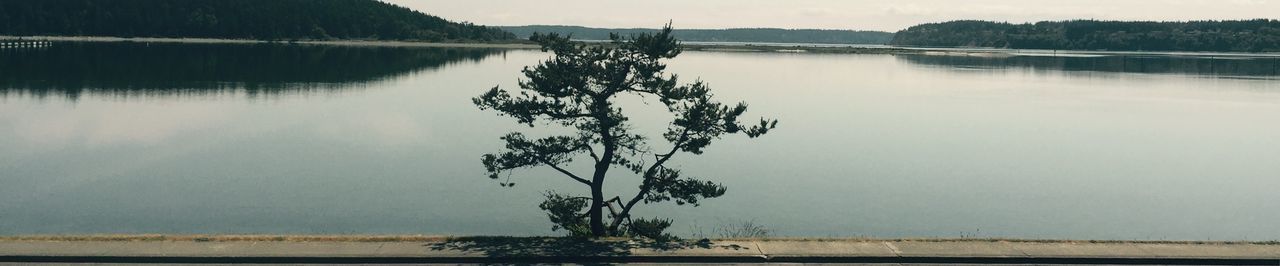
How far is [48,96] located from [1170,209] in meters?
82.8

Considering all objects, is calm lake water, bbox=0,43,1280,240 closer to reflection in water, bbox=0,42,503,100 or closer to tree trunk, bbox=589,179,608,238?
reflection in water, bbox=0,42,503,100

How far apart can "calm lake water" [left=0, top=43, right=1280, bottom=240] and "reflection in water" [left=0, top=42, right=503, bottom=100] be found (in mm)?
1051

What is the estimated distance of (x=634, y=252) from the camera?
2245cm

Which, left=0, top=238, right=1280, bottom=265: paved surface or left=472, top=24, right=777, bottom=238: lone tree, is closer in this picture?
left=0, top=238, right=1280, bottom=265: paved surface

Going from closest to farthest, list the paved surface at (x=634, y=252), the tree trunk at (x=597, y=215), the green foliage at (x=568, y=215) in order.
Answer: the paved surface at (x=634, y=252) < the tree trunk at (x=597, y=215) < the green foliage at (x=568, y=215)

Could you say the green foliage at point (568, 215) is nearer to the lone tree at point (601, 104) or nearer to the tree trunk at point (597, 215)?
the lone tree at point (601, 104)

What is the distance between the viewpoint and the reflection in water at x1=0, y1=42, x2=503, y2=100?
9806 centimetres

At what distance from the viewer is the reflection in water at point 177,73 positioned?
9806 cm

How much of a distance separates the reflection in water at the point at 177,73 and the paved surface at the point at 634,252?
74.6m

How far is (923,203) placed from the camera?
42625mm

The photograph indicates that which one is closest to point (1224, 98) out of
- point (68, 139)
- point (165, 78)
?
point (68, 139)

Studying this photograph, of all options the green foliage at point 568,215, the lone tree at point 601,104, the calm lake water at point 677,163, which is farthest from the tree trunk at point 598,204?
the calm lake water at point 677,163

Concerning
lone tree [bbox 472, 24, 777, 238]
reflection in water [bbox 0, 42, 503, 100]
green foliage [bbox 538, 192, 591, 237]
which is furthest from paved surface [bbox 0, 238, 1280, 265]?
reflection in water [bbox 0, 42, 503, 100]

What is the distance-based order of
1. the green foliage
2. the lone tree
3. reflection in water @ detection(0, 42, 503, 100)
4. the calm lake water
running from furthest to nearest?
reflection in water @ detection(0, 42, 503, 100) → the calm lake water → the green foliage → the lone tree
